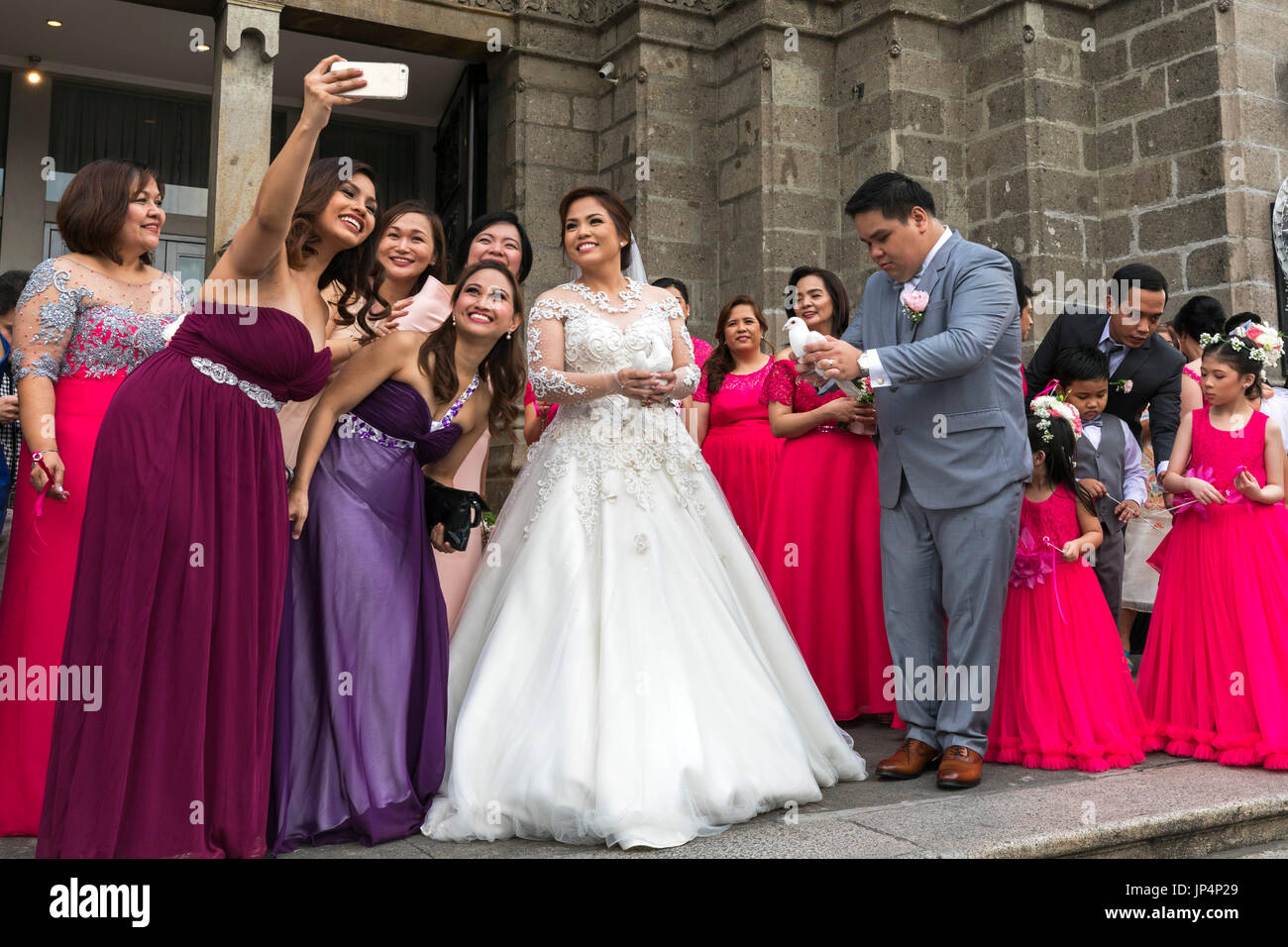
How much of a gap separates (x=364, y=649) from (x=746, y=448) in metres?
3.07

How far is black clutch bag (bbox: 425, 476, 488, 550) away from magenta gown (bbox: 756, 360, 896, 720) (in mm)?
2121

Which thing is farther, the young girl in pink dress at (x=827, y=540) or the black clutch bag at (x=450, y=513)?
the young girl in pink dress at (x=827, y=540)

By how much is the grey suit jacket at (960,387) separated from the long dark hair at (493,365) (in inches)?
51.5

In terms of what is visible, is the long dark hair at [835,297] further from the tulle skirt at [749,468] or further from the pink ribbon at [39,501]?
the pink ribbon at [39,501]

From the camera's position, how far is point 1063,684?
4.27m

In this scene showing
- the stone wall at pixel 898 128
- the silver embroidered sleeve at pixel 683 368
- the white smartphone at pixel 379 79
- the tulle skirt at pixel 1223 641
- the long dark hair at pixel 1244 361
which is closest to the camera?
the white smartphone at pixel 379 79

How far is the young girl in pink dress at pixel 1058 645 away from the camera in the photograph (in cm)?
420

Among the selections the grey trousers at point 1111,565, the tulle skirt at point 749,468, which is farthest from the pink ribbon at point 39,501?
the grey trousers at point 1111,565

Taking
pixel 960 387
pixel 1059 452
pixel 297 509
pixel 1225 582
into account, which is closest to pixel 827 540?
pixel 1059 452

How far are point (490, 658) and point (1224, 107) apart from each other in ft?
22.7

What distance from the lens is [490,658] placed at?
3.50 metres

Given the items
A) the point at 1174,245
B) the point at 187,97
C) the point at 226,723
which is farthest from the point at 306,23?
the point at 226,723

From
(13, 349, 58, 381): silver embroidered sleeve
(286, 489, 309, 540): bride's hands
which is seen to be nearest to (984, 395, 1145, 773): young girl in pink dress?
(286, 489, 309, 540): bride's hands
